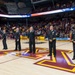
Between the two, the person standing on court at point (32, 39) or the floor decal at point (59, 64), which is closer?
the floor decal at point (59, 64)

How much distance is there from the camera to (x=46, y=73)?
7445 millimetres

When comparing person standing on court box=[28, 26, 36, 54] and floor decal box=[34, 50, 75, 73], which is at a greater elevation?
person standing on court box=[28, 26, 36, 54]

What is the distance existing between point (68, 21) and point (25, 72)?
1936cm

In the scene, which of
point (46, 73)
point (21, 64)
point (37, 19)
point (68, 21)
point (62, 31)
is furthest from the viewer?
point (37, 19)

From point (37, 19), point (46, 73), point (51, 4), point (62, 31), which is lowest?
point (46, 73)

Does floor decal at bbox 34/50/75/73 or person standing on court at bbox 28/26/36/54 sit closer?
floor decal at bbox 34/50/75/73

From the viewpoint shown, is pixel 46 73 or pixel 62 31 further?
pixel 62 31

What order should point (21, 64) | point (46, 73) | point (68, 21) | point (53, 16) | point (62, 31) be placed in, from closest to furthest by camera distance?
point (46, 73), point (21, 64), point (62, 31), point (68, 21), point (53, 16)

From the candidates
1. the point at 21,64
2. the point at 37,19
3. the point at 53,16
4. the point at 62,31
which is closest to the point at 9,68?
the point at 21,64

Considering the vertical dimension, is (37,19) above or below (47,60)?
above

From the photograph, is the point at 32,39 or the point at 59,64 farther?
the point at 32,39

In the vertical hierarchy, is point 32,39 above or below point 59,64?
above

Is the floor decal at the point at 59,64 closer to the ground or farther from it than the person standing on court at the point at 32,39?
A: closer to the ground

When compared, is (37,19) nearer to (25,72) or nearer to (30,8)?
(30,8)
